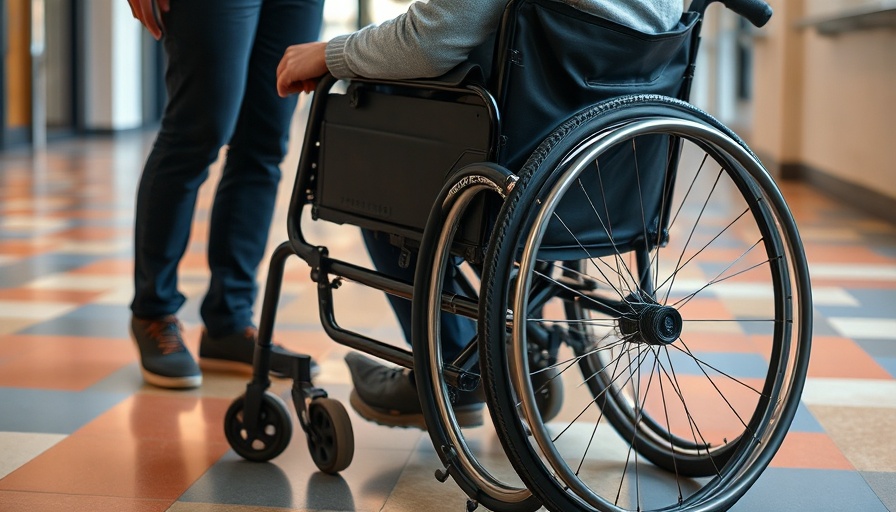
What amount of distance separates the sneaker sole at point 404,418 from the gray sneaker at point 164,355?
0.50m

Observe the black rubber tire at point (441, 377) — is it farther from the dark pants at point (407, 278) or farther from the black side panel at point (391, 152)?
the dark pants at point (407, 278)

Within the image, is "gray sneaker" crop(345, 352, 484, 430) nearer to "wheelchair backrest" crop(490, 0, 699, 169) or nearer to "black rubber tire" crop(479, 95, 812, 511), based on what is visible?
"black rubber tire" crop(479, 95, 812, 511)

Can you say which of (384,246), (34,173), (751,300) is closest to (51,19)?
(34,173)

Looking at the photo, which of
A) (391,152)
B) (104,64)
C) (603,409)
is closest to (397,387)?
(603,409)

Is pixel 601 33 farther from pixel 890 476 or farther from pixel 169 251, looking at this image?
pixel 169 251

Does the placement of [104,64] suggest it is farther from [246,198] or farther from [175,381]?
[175,381]

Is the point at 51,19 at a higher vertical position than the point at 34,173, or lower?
higher

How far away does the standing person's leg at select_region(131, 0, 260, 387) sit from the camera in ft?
6.41

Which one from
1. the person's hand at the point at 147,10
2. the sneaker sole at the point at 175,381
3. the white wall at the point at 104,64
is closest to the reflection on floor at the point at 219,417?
the sneaker sole at the point at 175,381

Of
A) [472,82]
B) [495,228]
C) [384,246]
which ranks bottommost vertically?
[384,246]

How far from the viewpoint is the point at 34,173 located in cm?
649

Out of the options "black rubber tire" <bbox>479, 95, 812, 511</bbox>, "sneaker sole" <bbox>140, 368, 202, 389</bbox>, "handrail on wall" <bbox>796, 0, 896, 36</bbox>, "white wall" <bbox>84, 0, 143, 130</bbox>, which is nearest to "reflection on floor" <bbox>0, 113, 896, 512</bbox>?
"sneaker sole" <bbox>140, 368, 202, 389</bbox>

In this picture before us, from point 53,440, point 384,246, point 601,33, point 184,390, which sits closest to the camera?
point 601,33

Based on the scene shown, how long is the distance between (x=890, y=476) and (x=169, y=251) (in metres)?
1.33
